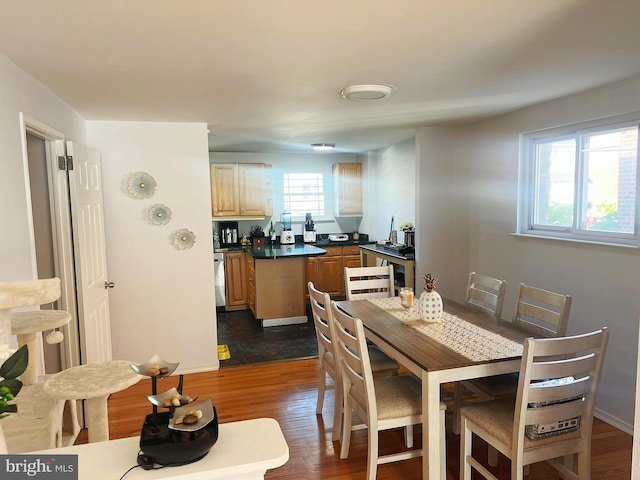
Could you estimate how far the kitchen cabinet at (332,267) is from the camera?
5.91 meters

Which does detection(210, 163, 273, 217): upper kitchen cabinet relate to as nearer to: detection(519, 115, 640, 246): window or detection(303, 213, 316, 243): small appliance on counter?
Answer: detection(303, 213, 316, 243): small appliance on counter

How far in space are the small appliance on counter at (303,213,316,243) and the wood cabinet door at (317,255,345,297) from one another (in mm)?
549

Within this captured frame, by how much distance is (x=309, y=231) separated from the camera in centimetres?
647

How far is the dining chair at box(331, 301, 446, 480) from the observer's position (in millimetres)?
2148

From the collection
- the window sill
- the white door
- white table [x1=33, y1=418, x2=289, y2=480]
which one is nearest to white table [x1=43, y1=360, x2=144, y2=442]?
white table [x1=33, y1=418, x2=289, y2=480]

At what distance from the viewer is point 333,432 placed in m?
2.77

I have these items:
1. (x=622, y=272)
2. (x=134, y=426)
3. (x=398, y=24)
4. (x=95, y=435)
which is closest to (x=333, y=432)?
(x=134, y=426)

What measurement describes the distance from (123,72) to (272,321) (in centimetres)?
355

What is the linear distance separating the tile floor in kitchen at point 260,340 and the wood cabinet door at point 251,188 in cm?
145

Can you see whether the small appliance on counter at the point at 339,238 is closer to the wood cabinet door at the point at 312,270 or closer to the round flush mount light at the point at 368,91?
the wood cabinet door at the point at 312,270

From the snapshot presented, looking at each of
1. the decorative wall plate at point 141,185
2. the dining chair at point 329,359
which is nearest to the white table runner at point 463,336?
the dining chair at point 329,359

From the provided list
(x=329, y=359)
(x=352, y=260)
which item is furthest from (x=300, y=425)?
(x=352, y=260)

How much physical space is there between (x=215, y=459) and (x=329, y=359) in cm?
183

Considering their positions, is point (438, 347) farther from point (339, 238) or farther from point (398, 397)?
point (339, 238)
